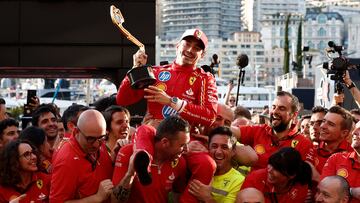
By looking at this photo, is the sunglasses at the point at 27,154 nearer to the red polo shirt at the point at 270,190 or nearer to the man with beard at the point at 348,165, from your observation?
the red polo shirt at the point at 270,190

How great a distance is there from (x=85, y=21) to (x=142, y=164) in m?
7.05

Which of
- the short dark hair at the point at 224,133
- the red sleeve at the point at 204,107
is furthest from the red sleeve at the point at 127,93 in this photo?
the short dark hair at the point at 224,133

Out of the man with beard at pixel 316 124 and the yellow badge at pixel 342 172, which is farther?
the man with beard at pixel 316 124

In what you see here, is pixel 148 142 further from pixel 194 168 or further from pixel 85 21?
pixel 85 21

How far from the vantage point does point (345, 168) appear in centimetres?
836

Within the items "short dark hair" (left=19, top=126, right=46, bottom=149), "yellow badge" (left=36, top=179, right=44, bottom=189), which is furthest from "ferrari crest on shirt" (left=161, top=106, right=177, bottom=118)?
"yellow badge" (left=36, top=179, right=44, bottom=189)

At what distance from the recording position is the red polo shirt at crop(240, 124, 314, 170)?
29.6 feet

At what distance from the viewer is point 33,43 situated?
14.2 meters

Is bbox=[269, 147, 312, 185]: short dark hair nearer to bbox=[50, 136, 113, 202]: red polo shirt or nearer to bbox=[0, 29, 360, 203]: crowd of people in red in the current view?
bbox=[0, 29, 360, 203]: crowd of people in red

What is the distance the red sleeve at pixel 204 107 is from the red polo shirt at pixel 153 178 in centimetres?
59

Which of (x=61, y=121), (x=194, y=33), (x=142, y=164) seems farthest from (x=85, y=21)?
(x=142, y=164)

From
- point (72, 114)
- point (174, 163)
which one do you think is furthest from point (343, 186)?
point (72, 114)

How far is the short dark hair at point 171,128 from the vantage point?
7722mm

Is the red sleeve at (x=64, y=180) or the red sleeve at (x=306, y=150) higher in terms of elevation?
the red sleeve at (x=306, y=150)
